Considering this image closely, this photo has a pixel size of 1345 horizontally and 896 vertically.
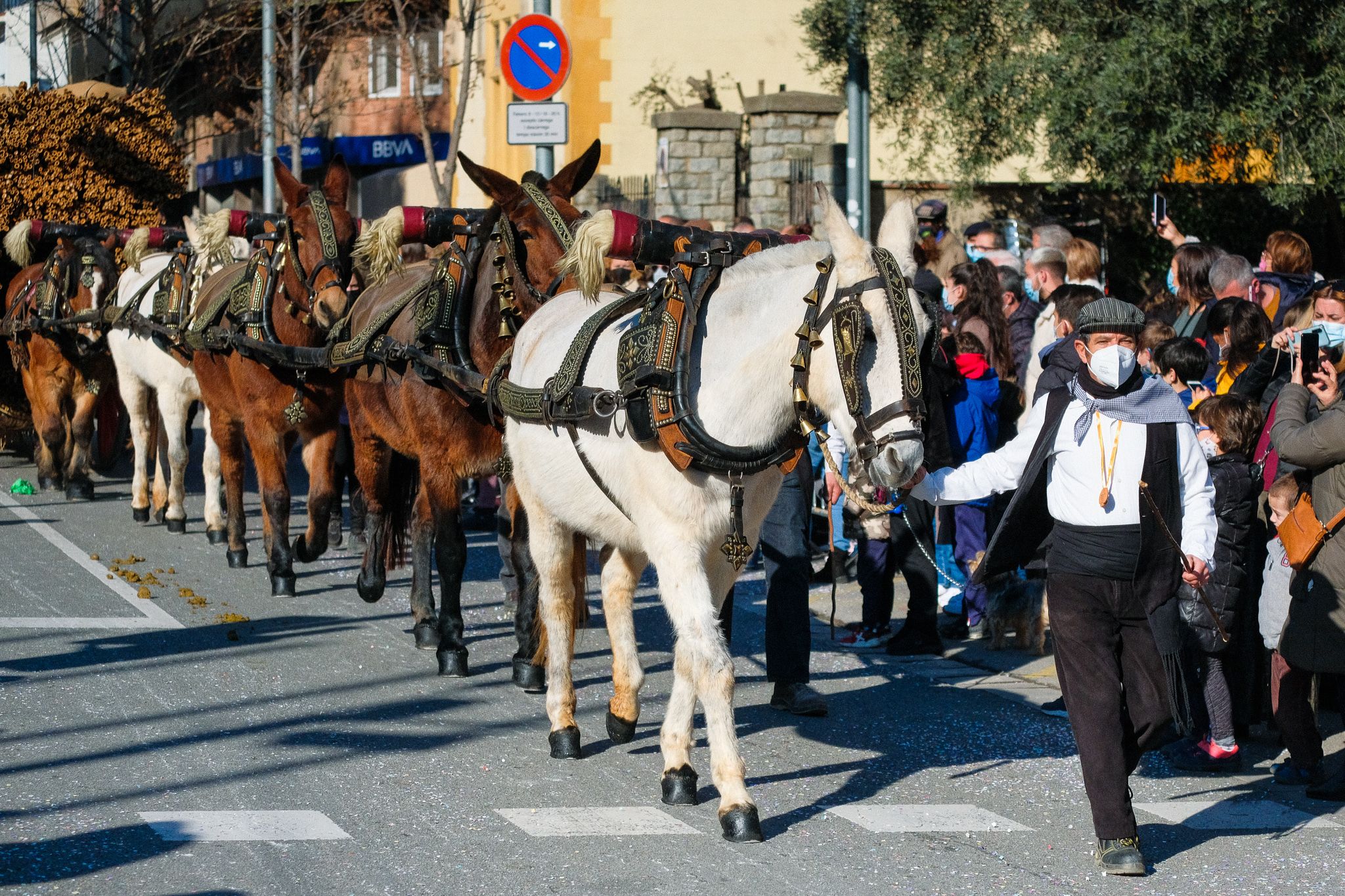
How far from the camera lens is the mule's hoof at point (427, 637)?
9031 mm

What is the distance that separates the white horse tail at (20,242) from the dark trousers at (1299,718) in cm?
1116

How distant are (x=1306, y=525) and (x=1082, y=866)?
185cm

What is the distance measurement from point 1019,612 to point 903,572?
671mm

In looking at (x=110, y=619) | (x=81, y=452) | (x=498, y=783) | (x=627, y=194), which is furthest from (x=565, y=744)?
(x=627, y=194)

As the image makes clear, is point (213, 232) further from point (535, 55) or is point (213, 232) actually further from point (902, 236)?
point (902, 236)

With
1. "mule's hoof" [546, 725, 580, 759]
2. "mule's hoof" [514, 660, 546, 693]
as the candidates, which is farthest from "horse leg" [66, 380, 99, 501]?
"mule's hoof" [546, 725, 580, 759]

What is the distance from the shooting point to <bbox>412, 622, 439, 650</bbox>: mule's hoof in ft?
29.6

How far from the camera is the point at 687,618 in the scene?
5902 mm

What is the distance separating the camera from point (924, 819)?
20.4 ft

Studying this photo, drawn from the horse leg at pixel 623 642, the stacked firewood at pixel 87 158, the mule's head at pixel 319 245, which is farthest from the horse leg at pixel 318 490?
the stacked firewood at pixel 87 158

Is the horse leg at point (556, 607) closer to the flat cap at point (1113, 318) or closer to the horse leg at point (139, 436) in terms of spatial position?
the flat cap at point (1113, 318)

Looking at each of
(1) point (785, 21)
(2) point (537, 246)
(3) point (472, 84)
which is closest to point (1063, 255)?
(2) point (537, 246)

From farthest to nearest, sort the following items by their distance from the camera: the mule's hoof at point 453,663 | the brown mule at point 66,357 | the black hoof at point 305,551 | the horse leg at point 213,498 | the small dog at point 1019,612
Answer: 1. the brown mule at point 66,357
2. the horse leg at point 213,498
3. the black hoof at point 305,551
4. the small dog at point 1019,612
5. the mule's hoof at point 453,663

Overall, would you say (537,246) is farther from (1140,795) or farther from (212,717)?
(1140,795)
